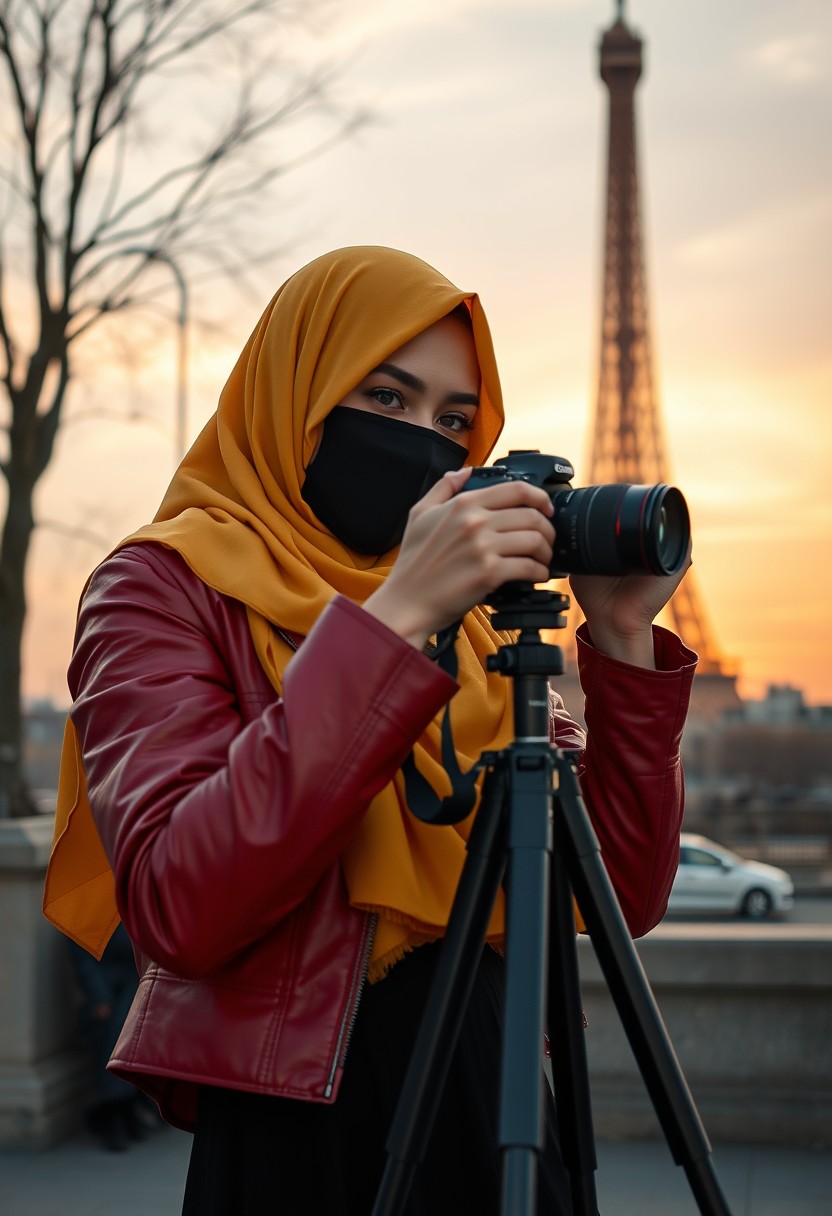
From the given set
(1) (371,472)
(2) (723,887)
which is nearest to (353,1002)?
(1) (371,472)

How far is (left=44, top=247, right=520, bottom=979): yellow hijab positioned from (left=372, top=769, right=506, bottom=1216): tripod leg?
0.43 ft

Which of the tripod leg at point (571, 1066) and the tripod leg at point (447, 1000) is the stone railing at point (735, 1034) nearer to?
the tripod leg at point (571, 1066)

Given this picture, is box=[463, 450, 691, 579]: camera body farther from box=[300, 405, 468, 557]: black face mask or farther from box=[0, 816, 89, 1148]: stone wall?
box=[0, 816, 89, 1148]: stone wall

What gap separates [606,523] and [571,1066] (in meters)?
0.63

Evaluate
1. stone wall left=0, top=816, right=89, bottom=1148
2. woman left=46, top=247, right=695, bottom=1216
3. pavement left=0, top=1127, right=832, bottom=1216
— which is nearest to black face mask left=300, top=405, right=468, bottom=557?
woman left=46, top=247, right=695, bottom=1216

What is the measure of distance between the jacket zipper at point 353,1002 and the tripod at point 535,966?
0.42 ft

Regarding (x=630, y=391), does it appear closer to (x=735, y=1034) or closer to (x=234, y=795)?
(x=735, y=1034)

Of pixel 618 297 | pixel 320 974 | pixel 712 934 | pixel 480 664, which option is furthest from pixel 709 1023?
pixel 618 297

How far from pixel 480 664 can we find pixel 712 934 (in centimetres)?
356

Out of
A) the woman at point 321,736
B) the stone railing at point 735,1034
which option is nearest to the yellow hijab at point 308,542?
the woman at point 321,736

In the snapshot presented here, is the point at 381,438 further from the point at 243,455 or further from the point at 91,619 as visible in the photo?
the point at 91,619

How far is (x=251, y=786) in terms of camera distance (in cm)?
139

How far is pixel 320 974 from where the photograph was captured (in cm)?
154

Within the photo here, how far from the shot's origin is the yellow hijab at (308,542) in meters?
1.64
